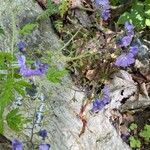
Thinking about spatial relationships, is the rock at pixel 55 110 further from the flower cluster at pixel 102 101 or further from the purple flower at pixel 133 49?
the purple flower at pixel 133 49

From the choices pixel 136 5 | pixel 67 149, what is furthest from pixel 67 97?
pixel 136 5

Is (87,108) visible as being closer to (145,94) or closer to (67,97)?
(67,97)

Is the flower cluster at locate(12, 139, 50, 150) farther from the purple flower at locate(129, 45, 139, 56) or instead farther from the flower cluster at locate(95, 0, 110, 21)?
the flower cluster at locate(95, 0, 110, 21)

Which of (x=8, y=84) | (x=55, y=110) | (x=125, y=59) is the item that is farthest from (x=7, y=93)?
(x=125, y=59)

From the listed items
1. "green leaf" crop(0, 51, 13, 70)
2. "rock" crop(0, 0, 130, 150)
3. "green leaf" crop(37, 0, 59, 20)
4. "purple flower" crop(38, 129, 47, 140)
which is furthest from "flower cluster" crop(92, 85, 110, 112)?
"green leaf" crop(0, 51, 13, 70)

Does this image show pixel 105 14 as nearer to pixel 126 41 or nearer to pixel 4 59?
pixel 126 41

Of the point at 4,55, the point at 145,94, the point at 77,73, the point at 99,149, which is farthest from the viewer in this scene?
the point at 145,94

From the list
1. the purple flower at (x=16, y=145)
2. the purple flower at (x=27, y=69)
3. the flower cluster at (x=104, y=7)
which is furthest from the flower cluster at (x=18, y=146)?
the flower cluster at (x=104, y=7)
